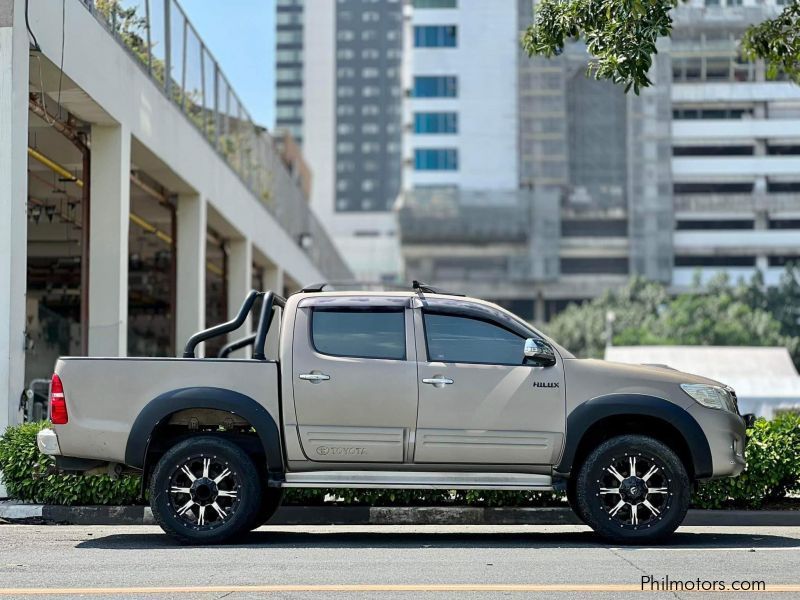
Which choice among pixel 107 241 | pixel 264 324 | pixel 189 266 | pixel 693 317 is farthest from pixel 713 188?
pixel 264 324

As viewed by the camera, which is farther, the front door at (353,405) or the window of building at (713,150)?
the window of building at (713,150)

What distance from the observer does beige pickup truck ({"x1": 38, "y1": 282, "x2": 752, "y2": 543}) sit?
32.9 feet

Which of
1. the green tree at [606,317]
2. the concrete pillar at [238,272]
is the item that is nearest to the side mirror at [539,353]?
the concrete pillar at [238,272]

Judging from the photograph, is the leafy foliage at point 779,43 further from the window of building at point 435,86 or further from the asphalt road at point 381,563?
the window of building at point 435,86

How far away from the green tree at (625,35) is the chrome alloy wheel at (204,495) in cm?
526

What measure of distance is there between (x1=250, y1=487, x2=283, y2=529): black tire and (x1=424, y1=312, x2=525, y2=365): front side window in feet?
5.95

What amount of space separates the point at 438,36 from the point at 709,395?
394 feet

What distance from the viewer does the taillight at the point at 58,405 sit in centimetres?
1009

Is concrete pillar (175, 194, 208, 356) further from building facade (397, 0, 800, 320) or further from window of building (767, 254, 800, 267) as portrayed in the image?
window of building (767, 254, 800, 267)

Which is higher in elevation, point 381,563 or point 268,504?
point 268,504

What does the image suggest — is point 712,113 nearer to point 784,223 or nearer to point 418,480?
point 784,223

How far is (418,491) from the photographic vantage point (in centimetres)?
1201

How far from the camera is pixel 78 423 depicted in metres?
10.1

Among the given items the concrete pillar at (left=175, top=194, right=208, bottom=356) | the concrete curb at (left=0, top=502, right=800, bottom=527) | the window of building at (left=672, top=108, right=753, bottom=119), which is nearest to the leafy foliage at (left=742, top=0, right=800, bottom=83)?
the concrete curb at (left=0, top=502, right=800, bottom=527)
